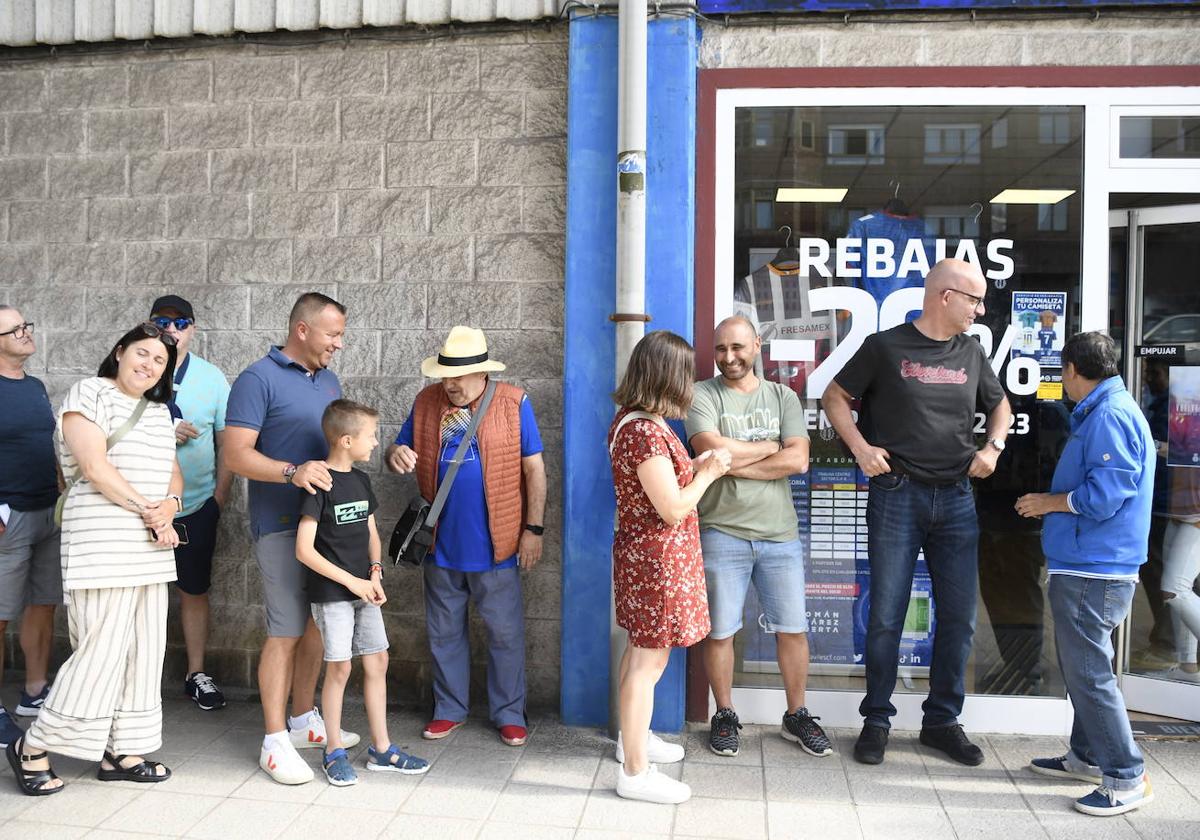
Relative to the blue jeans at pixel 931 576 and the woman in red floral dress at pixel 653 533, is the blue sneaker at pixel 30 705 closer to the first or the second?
the woman in red floral dress at pixel 653 533

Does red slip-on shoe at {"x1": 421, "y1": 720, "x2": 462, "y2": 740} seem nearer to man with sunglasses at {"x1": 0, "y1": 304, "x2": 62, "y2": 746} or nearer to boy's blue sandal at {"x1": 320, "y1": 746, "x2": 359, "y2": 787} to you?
boy's blue sandal at {"x1": 320, "y1": 746, "x2": 359, "y2": 787}

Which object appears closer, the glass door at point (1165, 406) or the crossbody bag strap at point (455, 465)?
the crossbody bag strap at point (455, 465)

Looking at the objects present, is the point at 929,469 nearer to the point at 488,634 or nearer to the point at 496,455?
the point at 496,455

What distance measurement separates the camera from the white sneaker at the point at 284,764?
12.5ft

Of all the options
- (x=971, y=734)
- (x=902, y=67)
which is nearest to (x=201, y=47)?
(x=902, y=67)

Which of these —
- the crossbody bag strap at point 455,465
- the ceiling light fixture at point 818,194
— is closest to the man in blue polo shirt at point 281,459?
the crossbody bag strap at point 455,465

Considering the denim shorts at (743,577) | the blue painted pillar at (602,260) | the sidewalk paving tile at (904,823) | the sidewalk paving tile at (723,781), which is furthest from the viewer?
the blue painted pillar at (602,260)

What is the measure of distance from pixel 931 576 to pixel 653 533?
143 cm

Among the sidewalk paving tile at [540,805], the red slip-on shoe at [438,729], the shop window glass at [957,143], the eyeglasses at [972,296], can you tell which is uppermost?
the shop window glass at [957,143]

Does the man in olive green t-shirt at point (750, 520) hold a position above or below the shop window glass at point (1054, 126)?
below

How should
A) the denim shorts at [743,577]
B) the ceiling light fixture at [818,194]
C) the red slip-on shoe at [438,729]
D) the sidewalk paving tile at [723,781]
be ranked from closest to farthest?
the sidewalk paving tile at [723,781]
the denim shorts at [743,577]
the red slip-on shoe at [438,729]
the ceiling light fixture at [818,194]

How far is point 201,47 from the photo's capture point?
492 centimetres

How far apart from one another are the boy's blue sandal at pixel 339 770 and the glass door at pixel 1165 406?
11.5 feet

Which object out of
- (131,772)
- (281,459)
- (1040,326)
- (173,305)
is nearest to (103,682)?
(131,772)
